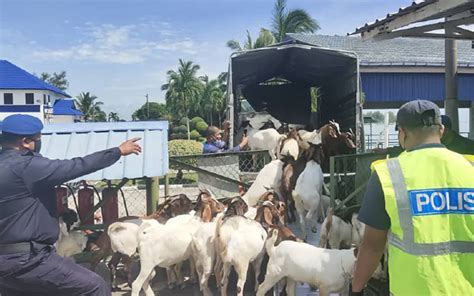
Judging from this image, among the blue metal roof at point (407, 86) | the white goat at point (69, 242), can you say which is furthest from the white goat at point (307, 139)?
the blue metal roof at point (407, 86)

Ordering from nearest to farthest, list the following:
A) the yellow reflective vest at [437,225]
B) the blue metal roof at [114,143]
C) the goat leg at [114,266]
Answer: the yellow reflective vest at [437,225] → the blue metal roof at [114,143] → the goat leg at [114,266]

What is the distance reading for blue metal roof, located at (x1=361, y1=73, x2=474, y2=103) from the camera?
64.9ft

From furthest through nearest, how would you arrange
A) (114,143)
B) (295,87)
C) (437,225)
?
(295,87)
(114,143)
(437,225)

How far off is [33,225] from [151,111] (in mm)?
57086

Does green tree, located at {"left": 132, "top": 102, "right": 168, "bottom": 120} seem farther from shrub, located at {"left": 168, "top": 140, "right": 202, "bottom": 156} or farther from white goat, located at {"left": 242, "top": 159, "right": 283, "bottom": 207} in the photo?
white goat, located at {"left": 242, "top": 159, "right": 283, "bottom": 207}

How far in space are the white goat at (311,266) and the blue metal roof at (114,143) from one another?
1518 millimetres

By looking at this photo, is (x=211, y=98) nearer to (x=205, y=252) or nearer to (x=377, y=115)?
(x=377, y=115)

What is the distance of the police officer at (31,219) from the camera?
3.20 meters

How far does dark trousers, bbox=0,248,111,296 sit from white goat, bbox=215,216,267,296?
1.58 metres

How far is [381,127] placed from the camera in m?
22.2

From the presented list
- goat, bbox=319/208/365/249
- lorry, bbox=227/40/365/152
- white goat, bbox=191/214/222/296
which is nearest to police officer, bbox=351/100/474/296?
goat, bbox=319/208/365/249

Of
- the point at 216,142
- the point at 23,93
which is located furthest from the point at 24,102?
the point at 216,142

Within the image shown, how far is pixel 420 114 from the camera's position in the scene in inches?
85.4

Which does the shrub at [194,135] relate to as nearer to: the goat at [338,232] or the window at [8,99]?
the window at [8,99]
